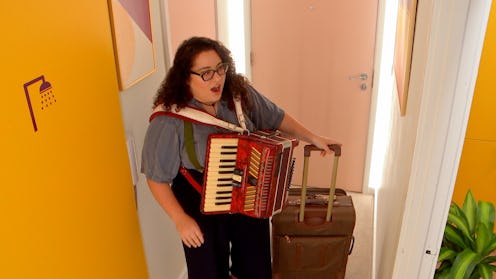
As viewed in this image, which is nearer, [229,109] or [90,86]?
[90,86]

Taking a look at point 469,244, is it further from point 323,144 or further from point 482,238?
point 323,144

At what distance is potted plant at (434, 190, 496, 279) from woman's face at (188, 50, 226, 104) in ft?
3.48

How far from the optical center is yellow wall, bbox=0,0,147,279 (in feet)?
3.86

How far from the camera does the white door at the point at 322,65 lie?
3363mm

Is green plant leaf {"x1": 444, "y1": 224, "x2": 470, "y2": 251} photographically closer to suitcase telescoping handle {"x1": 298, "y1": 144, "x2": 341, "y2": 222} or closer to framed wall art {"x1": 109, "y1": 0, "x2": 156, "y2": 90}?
suitcase telescoping handle {"x1": 298, "y1": 144, "x2": 341, "y2": 222}

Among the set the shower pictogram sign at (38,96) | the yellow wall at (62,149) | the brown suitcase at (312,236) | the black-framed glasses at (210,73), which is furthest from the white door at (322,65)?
the shower pictogram sign at (38,96)

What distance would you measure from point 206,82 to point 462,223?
3.75 ft

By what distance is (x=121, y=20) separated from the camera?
1.83 metres

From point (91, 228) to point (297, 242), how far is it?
3.76ft

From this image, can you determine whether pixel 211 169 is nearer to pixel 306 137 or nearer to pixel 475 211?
pixel 306 137

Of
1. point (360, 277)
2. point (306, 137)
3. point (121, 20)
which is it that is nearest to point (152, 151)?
point (121, 20)

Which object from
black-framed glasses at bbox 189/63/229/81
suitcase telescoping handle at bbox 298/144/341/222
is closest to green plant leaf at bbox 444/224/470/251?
suitcase telescoping handle at bbox 298/144/341/222

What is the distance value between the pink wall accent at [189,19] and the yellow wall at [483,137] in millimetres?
1774

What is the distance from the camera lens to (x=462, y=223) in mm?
1730
